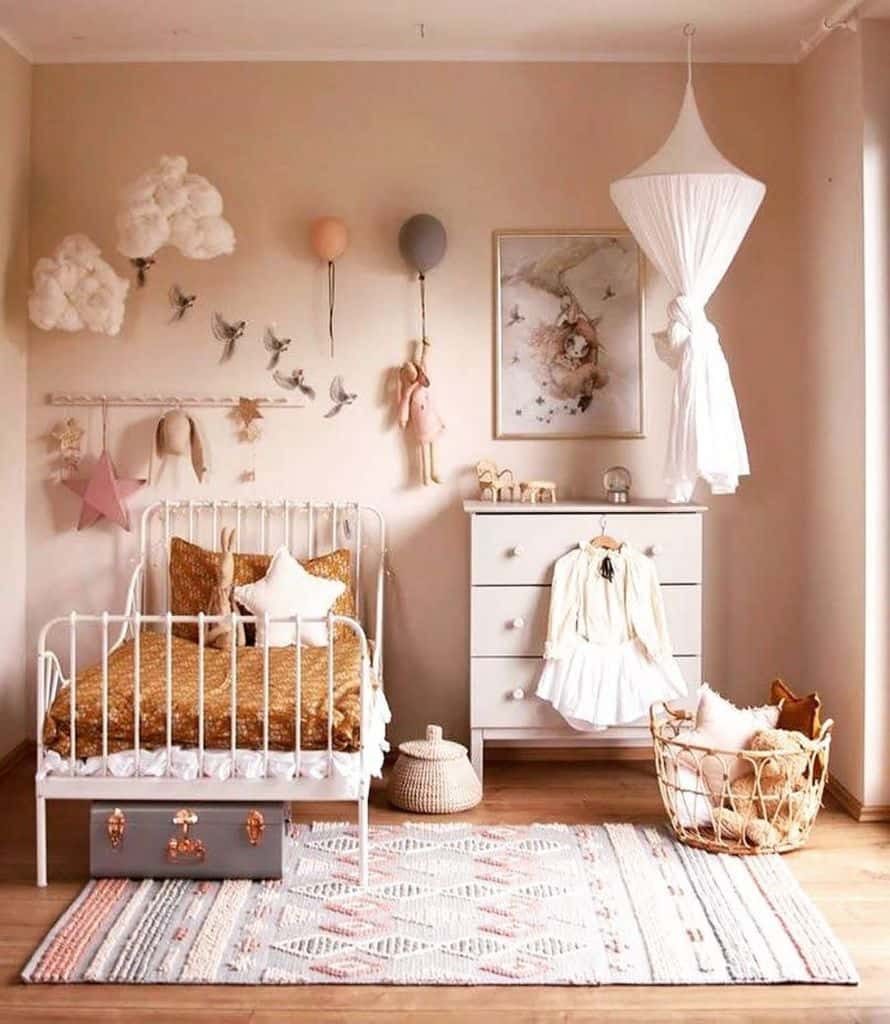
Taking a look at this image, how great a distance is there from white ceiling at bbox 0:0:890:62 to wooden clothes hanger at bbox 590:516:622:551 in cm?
180

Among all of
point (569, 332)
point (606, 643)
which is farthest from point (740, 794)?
point (569, 332)

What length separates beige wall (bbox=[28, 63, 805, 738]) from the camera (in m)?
5.32

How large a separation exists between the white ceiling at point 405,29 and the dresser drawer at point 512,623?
2046mm

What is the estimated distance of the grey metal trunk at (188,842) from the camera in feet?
12.9

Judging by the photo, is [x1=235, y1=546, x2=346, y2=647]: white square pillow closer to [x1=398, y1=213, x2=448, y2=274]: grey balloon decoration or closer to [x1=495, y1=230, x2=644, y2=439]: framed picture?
[x1=495, y1=230, x2=644, y2=439]: framed picture

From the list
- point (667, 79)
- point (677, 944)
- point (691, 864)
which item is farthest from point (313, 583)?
point (667, 79)

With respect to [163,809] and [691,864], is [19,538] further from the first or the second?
[691,864]

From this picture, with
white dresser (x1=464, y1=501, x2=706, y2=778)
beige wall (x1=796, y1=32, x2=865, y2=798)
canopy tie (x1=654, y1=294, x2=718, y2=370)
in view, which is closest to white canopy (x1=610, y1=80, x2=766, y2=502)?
canopy tie (x1=654, y1=294, x2=718, y2=370)

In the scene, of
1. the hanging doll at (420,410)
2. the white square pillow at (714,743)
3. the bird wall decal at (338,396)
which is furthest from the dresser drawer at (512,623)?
the bird wall decal at (338,396)

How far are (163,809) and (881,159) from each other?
310 centimetres

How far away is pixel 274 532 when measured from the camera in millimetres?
5383

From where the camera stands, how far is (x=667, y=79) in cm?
533

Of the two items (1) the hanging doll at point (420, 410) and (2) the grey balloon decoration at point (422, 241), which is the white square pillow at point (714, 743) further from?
(2) the grey balloon decoration at point (422, 241)

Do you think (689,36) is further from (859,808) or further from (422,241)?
(859,808)
